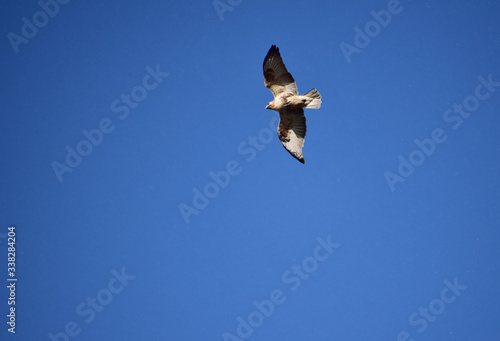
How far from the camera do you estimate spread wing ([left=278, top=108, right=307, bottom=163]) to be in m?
16.4

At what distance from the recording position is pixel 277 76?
53.9ft

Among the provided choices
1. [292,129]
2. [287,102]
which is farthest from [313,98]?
[292,129]

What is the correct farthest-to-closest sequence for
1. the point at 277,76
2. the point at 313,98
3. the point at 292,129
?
the point at 292,129
the point at 277,76
the point at 313,98

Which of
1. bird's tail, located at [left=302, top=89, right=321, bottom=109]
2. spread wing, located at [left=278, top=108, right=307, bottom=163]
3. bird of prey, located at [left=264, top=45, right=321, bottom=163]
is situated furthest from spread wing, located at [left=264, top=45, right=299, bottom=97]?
spread wing, located at [left=278, top=108, right=307, bottom=163]

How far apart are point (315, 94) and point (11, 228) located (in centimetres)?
1184

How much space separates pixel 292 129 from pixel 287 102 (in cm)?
78

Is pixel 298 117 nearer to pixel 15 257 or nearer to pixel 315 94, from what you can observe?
pixel 315 94

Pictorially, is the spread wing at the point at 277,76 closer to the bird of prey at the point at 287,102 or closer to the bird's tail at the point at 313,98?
the bird of prey at the point at 287,102

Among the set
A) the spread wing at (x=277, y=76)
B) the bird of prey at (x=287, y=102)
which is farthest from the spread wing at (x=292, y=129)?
the spread wing at (x=277, y=76)

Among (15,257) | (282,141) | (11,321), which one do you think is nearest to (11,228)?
(15,257)

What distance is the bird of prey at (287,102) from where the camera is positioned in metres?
16.1

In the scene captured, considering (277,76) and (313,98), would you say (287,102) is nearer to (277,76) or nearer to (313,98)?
(313,98)

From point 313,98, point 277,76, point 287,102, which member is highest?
point 277,76

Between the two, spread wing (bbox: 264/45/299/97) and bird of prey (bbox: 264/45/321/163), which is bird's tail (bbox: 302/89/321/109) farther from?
spread wing (bbox: 264/45/299/97)
